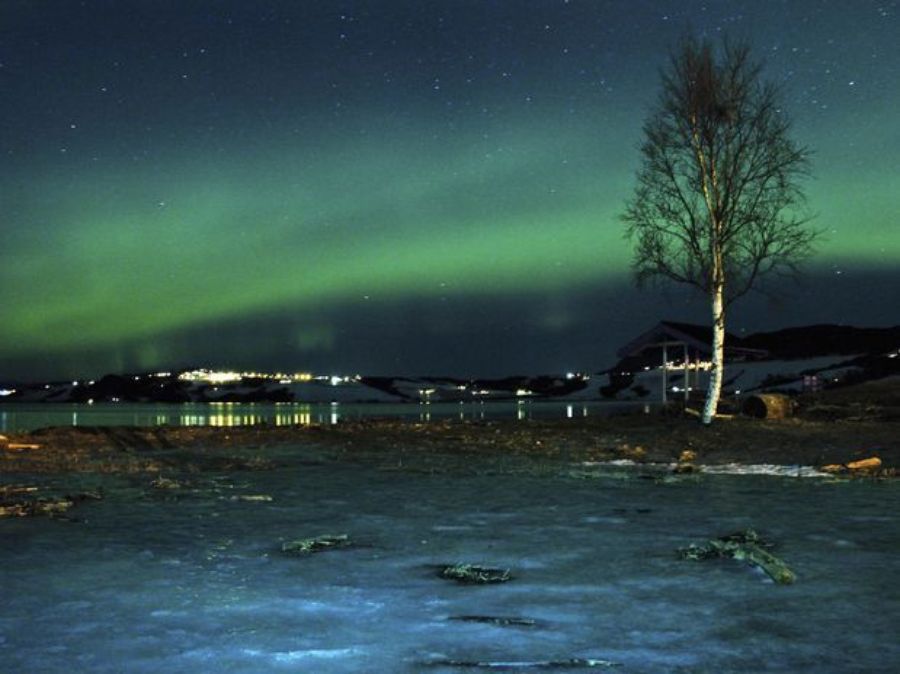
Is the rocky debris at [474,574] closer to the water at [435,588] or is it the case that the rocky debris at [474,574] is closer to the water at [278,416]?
the water at [435,588]

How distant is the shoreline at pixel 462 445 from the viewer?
18922mm

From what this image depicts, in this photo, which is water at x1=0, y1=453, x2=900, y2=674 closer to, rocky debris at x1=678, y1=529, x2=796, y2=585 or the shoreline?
rocky debris at x1=678, y1=529, x2=796, y2=585

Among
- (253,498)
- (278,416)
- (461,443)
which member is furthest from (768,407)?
(278,416)

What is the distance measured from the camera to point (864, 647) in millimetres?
5059

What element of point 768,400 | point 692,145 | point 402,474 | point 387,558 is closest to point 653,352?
point 768,400

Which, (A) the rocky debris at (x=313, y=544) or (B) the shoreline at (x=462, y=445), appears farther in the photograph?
(B) the shoreline at (x=462, y=445)

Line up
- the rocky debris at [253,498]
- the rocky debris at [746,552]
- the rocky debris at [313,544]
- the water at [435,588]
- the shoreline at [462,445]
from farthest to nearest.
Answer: the shoreline at [462,445] < the rocky debris at [253,498] < the rocky debris at [313,544] < the rocky debris at [746,552] < the water at [435,588]

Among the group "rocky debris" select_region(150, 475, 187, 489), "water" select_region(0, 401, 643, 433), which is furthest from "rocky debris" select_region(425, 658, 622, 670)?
"water" select_region(0, 401, 643, 433)

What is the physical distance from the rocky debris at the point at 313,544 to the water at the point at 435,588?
16 centimetres

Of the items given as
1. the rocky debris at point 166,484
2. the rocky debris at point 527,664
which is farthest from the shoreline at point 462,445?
the rocky debris at point 527,664

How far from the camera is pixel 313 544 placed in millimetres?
8648

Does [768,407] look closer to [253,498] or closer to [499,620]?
[253,498]

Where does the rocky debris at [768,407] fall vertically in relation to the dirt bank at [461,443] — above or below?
above

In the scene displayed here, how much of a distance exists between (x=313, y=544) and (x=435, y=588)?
2252 millimetres
